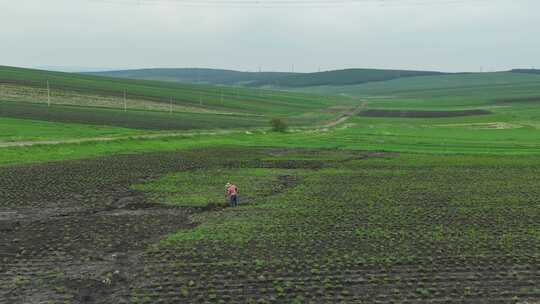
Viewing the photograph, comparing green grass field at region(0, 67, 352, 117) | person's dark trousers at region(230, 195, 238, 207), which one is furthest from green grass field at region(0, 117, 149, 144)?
person's dark trousers at region(230, 195, 238, 207)

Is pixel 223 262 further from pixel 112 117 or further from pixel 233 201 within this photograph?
pixel 112 117

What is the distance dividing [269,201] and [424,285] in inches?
529

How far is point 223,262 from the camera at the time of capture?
19719mm

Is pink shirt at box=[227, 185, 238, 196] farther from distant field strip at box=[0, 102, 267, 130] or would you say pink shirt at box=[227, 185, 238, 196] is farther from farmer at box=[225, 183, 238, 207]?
distant field strip at box=[0, 102, 267, 130]

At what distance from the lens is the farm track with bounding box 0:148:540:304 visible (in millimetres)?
16938

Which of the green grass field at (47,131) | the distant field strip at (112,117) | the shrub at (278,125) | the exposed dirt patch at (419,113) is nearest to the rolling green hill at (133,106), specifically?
the distant field strip at (112,117)

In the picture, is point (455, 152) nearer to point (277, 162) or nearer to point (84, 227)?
point (277, 162)

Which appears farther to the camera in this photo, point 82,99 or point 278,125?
point 82,99

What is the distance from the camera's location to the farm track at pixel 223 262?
16.9 metres

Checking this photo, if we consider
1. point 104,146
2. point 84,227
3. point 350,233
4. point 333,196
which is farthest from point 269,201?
point 104,146

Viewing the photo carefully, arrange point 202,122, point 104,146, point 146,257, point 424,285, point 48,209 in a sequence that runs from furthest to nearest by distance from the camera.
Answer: point 202,122, point 104,146, point 48,209, point 146,257, point 424,285

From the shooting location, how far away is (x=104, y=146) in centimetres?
5066

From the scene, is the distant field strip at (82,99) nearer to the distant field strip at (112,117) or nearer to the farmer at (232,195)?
the distant field strip at (112,117)

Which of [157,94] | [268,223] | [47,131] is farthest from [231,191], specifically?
[157,94]
